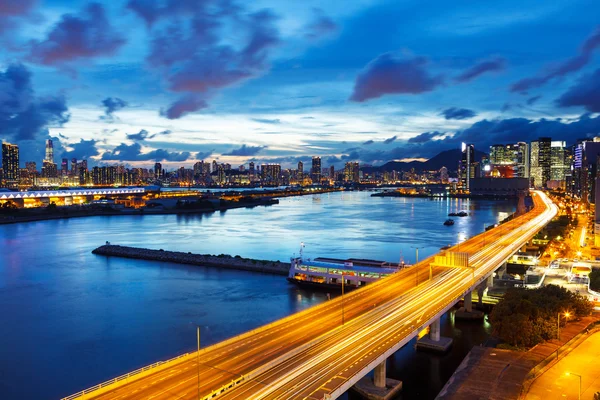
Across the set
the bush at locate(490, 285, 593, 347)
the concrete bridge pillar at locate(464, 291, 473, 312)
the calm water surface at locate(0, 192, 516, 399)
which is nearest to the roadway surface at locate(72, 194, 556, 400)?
the bush at locate(490, 285, 593, 347)

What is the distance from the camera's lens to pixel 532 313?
11.1 m

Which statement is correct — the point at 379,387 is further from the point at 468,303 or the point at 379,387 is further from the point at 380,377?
the point at 468,303

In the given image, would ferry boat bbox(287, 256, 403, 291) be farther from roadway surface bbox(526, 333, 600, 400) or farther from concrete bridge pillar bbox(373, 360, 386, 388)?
concrete bridge pillar bbox(373, 360, 386, 388)

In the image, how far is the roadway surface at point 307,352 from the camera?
21.7ft

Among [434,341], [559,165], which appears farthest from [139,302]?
[559,165]

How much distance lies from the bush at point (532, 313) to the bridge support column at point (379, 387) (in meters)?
3.40

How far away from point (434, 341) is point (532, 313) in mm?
2443

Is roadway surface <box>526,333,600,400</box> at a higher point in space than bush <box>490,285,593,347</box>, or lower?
lower

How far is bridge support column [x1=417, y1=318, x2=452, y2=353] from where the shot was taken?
11.4m

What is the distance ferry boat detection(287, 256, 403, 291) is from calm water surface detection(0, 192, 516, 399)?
0.58m

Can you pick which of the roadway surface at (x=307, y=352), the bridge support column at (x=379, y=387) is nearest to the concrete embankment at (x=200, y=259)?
the roadway surface at (x=307, y=352)

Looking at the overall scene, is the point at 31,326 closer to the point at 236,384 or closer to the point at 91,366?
the point at 91,366

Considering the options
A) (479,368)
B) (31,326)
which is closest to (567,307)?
(479,368)

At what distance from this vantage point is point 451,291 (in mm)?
12164
